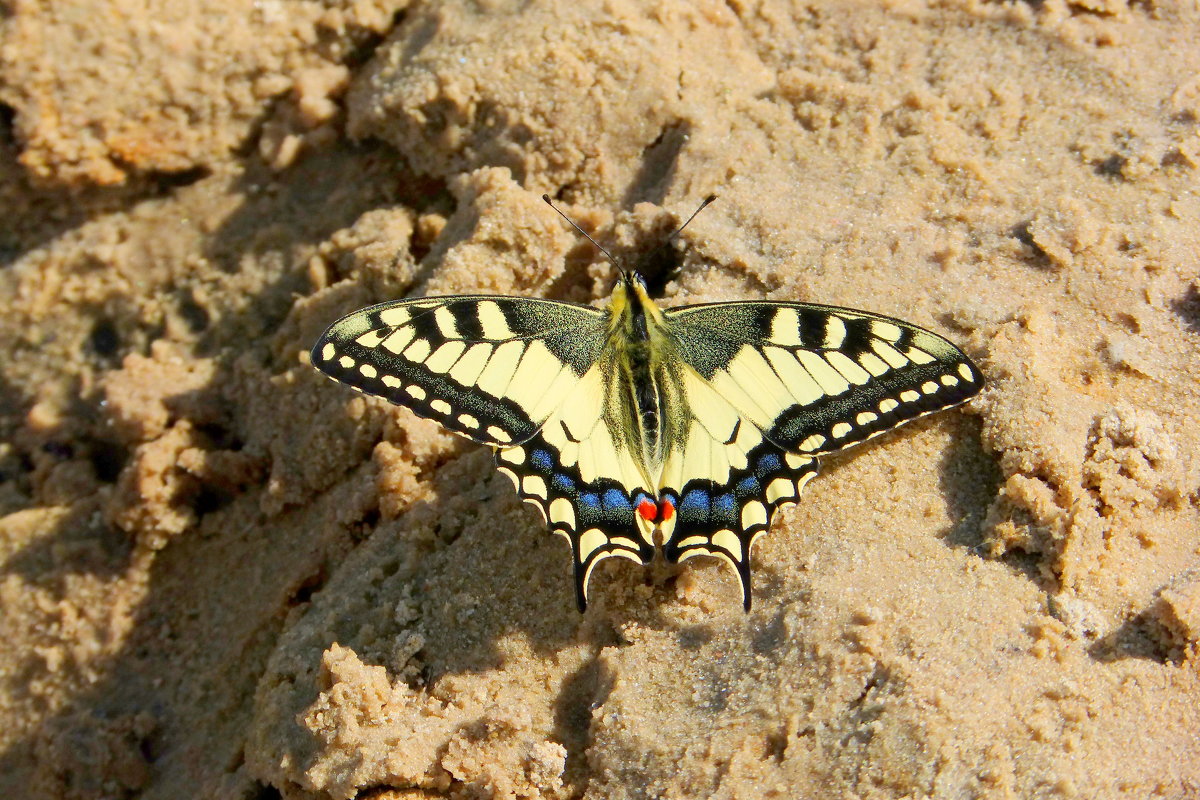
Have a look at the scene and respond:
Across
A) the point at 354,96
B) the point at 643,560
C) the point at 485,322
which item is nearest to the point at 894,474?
the point at 643,560

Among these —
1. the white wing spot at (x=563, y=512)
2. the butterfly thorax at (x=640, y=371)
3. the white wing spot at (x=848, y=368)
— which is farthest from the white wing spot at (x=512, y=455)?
the white wing spot at (x=848, y=368)

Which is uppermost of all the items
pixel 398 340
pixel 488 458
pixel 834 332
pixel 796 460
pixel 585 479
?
pixel 834 332

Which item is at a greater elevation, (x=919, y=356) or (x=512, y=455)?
(x=919, y=356)

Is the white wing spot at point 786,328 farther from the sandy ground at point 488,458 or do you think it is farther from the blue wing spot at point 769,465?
the blue wing spot at point 769,465

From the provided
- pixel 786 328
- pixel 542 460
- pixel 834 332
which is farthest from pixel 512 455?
pixel 834 332

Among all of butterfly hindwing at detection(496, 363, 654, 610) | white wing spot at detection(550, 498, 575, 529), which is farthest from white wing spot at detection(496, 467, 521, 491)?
white wing spot at detection(550, 498, 575, 529)

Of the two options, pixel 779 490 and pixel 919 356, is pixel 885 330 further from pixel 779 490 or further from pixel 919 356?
pixel 779 490
